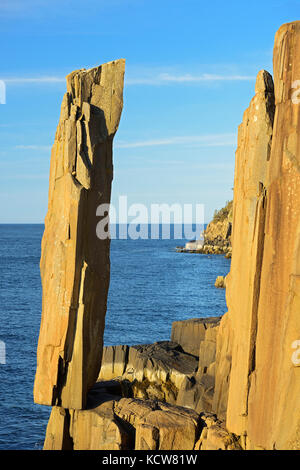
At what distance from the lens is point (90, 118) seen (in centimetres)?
1573

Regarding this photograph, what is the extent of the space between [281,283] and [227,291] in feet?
8.55

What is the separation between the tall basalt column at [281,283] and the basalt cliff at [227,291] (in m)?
0.02

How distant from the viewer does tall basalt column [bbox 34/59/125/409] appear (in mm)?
15203

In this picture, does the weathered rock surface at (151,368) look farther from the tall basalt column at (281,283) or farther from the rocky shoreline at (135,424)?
the tall basalt column at (281,283)

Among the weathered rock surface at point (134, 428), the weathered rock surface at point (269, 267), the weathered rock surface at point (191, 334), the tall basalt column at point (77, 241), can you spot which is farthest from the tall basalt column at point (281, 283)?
the weathered rock surface at point (191, 334)

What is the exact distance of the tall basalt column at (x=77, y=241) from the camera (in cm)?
1520

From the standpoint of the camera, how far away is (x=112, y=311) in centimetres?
5594

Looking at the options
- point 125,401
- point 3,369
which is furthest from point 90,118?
point 3,369

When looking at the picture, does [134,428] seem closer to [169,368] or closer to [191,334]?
[169,368]

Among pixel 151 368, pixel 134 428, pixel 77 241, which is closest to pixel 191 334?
pixel 151 368

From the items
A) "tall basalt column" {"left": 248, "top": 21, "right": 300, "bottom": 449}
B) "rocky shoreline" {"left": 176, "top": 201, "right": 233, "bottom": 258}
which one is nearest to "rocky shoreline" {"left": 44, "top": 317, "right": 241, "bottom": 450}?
"tall basalt column" {"left": 248, "top": 21, "right": 300, "bottom": 449}

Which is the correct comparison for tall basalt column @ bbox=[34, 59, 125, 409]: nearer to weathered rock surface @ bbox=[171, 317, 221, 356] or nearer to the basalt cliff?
the basalt cliff
